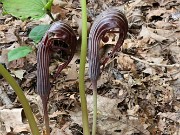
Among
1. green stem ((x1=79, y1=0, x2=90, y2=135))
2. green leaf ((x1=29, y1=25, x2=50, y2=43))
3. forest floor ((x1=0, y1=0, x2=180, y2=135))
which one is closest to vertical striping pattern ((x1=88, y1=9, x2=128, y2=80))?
green stem ((x1=79, y1=0, x2=90, y2=135))

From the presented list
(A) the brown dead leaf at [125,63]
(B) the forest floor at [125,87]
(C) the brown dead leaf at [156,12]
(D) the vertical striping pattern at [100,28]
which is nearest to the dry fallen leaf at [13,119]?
(B) the forest floor at [125,87]

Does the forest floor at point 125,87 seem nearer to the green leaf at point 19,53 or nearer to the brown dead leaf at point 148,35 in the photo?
the brown dead leaf at point 148,35

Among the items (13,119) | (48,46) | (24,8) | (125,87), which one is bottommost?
(13,119)

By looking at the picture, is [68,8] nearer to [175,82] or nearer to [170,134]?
[175,82]

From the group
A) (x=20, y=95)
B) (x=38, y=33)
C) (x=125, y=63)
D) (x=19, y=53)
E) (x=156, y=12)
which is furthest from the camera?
(x=156, y=12)

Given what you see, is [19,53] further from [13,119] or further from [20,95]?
[20,95]

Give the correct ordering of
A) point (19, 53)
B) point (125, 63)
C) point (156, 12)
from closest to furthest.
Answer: point (19, 53) < point (125, 63) < point (156, 12)

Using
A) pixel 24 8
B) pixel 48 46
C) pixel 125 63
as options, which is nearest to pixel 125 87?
pixel 125 63

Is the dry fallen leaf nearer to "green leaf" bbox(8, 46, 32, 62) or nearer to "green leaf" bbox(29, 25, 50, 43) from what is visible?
"green leaf" bbox(8, 46, 32, 62)
